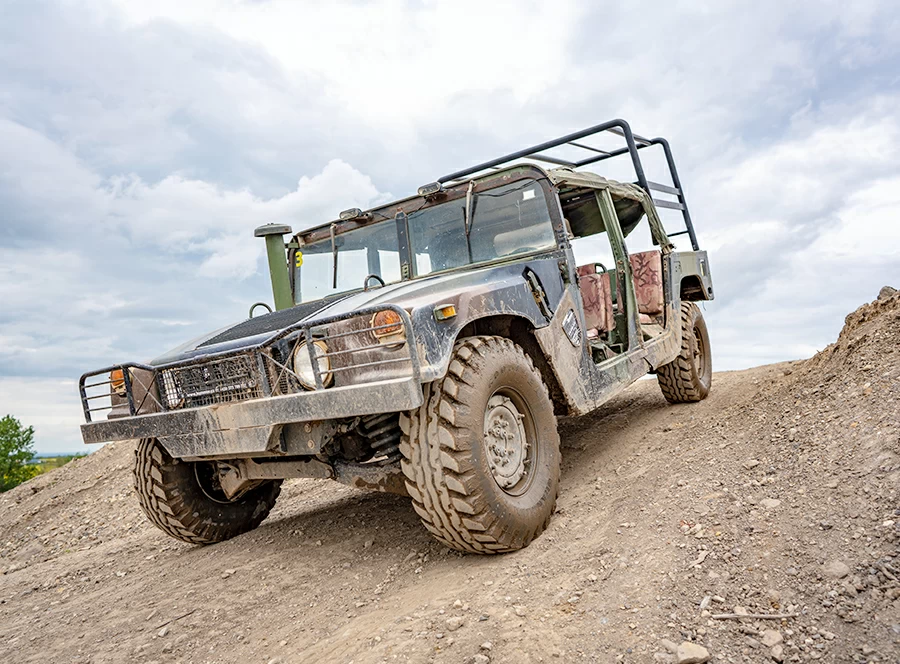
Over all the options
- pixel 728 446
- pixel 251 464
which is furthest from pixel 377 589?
pixel 728 446

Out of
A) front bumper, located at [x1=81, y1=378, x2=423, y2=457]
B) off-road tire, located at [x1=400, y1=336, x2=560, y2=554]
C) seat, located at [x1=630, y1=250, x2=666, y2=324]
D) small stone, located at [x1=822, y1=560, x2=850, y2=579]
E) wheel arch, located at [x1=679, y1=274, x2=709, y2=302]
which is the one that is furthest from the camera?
wheel arch, located at [x1=679, y1=274, x2=709, y2=302]

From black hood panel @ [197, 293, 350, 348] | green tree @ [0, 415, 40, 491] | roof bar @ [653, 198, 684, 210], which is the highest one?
roof bar @ [653, 198, 684, 210]

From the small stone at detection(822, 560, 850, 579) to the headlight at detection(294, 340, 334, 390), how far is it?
93.5 inches

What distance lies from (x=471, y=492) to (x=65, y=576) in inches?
155

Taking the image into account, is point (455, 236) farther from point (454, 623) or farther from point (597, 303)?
point (454, 623)

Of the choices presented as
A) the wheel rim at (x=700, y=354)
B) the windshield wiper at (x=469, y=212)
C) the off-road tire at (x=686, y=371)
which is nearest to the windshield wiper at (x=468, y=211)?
the windshield wiper at (x=469, y=212)

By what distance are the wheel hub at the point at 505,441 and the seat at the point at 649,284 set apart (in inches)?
121

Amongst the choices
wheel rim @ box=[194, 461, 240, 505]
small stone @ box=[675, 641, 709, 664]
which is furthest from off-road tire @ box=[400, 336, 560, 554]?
wheel rim @ box=[194, 461, 240, 505]

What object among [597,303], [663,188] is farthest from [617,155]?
[597,303]

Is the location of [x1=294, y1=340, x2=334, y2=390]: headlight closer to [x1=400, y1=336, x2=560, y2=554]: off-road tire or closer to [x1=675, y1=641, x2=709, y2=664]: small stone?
[x1=400, y1=336, x2=560, y2=554]: off-road tire

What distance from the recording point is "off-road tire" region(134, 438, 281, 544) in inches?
182

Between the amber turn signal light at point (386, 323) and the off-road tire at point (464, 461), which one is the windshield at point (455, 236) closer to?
the off-road tire at point (464, 461)

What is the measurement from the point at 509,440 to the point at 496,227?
1.65 meters

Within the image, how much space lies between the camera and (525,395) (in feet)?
12.6
